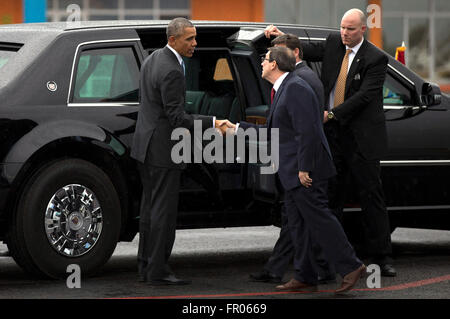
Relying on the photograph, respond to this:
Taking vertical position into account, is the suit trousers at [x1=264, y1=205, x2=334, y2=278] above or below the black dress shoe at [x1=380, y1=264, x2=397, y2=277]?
above

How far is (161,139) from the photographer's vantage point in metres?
7.82

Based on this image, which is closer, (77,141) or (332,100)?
(77,141)

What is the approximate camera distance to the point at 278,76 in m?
7.53

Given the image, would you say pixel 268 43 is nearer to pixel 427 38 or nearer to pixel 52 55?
pixel 52 55

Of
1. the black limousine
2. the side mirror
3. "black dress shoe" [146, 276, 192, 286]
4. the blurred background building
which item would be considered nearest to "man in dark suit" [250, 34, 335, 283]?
the black limousine

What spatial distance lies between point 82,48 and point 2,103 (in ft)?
2.65

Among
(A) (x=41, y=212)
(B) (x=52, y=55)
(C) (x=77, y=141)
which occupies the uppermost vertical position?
(B) (x=52, y=55)

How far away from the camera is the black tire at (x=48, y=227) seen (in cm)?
779

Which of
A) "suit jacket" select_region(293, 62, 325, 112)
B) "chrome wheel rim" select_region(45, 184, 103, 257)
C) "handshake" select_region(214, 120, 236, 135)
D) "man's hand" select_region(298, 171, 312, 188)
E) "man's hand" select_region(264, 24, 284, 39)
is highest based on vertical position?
"man's hand" select_region(264, 24, 284, 39)

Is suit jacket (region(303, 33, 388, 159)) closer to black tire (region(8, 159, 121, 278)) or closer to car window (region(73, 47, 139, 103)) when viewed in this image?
car window (region(73, 47, 139, 103))

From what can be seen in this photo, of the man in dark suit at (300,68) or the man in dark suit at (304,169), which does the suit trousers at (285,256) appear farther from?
the man in dark suit at (300,68)

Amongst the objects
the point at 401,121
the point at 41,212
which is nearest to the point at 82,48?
the point at 41,212

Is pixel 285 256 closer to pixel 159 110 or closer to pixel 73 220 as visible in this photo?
pixel 159 110

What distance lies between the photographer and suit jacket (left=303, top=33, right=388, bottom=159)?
8414mm
